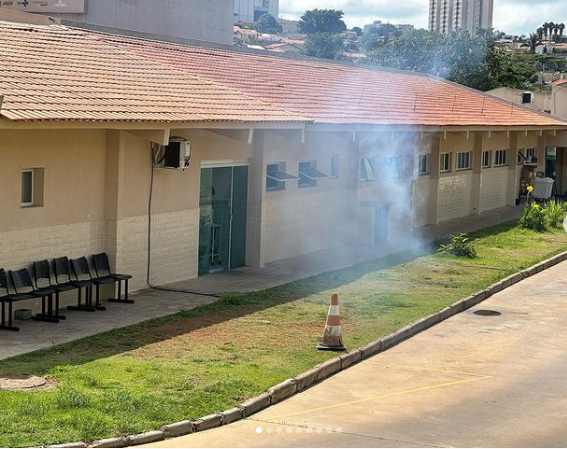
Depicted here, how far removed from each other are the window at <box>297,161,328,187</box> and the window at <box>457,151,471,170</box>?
390 inches

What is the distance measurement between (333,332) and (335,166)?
37.2 feet

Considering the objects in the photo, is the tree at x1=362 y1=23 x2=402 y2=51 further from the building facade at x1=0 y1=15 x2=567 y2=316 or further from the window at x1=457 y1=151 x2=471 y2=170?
the building facade at x1=0 y1=15 x2=567 y2=316

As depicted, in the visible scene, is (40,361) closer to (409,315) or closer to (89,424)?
(89,424)

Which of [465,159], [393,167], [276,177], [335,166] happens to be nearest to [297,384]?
[276,177]

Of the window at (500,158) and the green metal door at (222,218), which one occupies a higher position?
the window at (500,158)

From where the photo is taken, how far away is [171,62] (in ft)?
75.9

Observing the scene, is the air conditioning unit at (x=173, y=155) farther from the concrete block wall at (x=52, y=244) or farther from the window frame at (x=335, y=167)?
the window frame at (x=335, y=167)

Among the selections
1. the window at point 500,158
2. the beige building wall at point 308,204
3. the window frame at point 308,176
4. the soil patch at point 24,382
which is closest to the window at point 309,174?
the window frame at point 308,176

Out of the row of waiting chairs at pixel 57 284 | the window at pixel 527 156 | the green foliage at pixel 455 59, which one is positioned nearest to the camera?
the row of waiting chairs at pixel 57 284

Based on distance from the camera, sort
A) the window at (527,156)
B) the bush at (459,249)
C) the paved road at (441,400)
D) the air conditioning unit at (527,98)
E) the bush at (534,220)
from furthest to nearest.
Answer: the air conditioning unit at (527,98)
the window at (527,156)
the bush at (534,220)
the bush at (459,249)
the paved road at (441,400)

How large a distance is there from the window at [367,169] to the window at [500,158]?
1115cm

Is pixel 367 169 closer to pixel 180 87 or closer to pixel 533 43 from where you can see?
pixel 180 87

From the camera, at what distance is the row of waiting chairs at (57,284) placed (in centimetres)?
1495

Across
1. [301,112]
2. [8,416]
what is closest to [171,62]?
[301,112]
